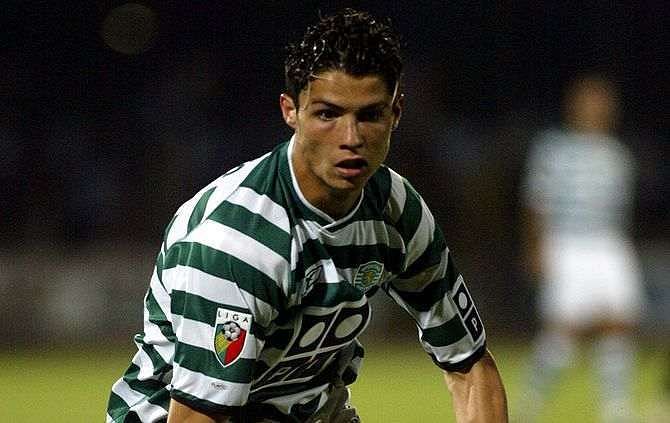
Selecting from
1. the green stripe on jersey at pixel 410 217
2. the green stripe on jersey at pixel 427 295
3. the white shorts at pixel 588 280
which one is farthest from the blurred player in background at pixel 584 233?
the green stripe on jersey at pixel 410 217

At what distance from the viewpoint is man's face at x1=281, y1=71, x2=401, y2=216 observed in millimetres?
3480

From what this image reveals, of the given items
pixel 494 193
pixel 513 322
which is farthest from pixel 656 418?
pixel 494 193

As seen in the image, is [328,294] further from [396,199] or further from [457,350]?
[457,350]

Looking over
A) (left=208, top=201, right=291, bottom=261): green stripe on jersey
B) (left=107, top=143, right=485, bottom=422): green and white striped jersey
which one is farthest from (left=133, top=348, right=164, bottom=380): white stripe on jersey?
(left=208, top=201, right=291, bottom=261): green stripe on jersey

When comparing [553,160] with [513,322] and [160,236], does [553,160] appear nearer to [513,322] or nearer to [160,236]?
[513,322]

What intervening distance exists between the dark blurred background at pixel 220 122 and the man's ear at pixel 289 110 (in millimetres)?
8573

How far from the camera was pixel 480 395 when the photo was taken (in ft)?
13.3

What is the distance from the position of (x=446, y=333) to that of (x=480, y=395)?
0.20 m

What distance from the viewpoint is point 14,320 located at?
1207 cm

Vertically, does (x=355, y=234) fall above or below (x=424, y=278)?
above

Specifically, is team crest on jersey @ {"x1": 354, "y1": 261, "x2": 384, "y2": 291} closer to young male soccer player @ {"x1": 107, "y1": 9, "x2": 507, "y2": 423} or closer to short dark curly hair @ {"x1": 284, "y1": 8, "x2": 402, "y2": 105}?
young male soccer player @ {"x1": 107, "y1": 9, "x2": 507, "y2": 423}

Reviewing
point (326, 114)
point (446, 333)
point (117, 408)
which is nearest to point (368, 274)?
point (446, 333)

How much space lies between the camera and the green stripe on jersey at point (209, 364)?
3.47 metres

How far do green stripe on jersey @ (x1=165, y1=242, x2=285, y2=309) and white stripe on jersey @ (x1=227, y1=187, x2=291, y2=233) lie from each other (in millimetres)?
154
